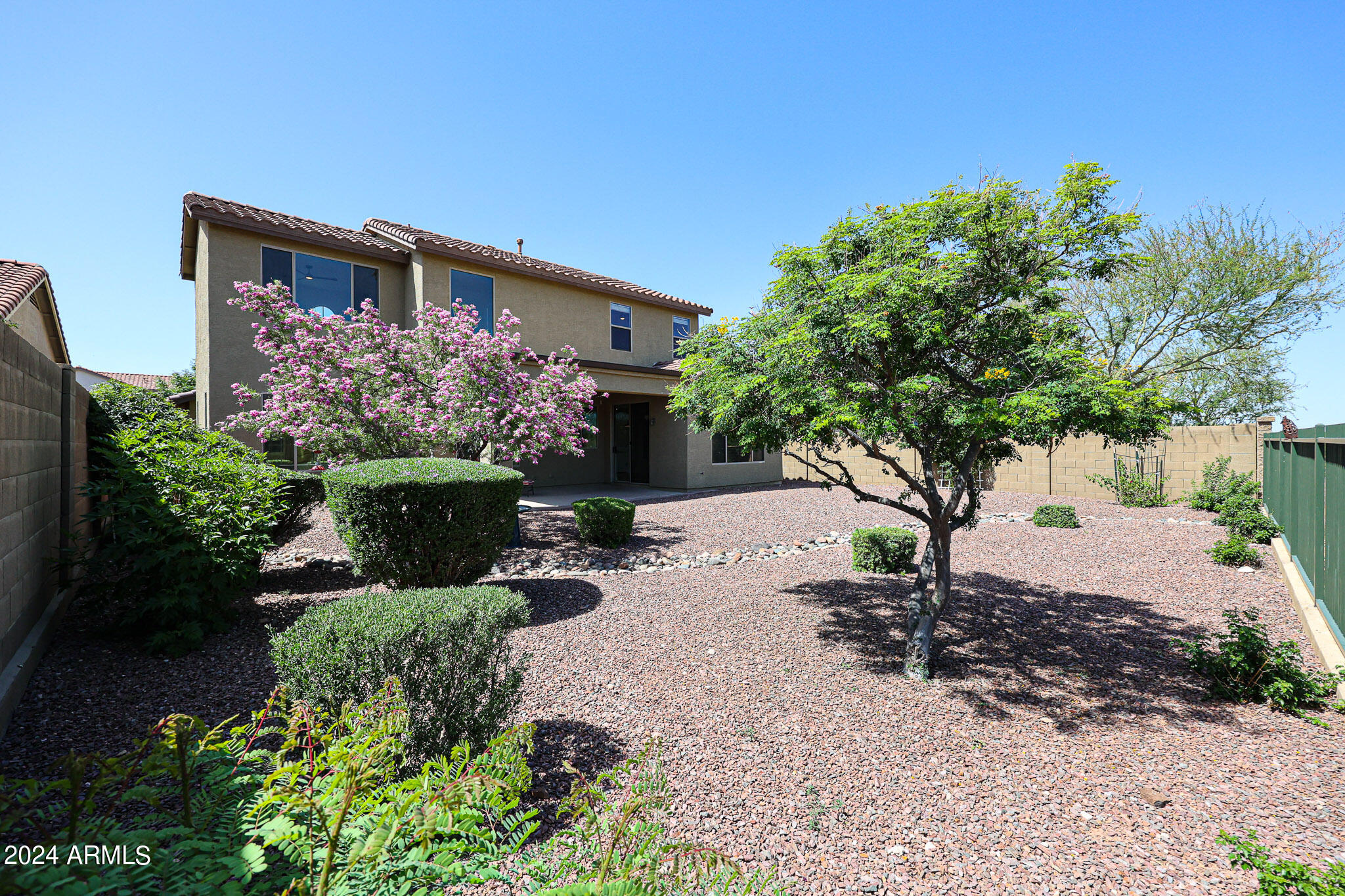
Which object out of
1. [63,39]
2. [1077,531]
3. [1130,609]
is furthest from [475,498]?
[1077,531]

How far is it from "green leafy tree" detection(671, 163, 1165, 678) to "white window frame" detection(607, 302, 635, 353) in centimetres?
1149

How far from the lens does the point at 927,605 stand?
15.8ft

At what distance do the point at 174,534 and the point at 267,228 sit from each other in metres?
8.93

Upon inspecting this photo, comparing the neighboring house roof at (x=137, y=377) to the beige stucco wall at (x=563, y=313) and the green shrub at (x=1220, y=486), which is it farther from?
the green shrub at (x=1220, y=486)

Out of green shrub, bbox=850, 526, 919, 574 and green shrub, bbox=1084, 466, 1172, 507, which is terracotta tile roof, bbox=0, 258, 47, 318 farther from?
green shrub, bbox=1084, 466, 1172, 507

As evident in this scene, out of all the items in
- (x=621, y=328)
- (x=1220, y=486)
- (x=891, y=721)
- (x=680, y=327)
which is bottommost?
(x=891, y=721)

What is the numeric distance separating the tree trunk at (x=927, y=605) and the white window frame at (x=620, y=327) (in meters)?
12.5

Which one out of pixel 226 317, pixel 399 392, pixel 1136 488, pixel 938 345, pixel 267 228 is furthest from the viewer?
pixel 1136 488

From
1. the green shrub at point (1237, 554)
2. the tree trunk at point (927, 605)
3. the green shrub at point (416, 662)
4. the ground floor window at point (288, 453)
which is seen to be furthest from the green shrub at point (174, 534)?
the green shrub at point (1237, 554)

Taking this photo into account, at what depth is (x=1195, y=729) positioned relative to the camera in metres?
3.78

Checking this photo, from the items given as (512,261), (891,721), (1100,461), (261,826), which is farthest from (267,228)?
(1100,461)

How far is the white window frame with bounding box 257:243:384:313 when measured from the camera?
1115 centimetres

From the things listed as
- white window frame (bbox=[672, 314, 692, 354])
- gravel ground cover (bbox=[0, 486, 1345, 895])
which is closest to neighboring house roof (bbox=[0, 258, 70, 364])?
gravel ground cover (bbox=[0, 486, 1345, 895])

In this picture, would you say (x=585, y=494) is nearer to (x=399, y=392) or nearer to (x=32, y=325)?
(x=399, y=392)
